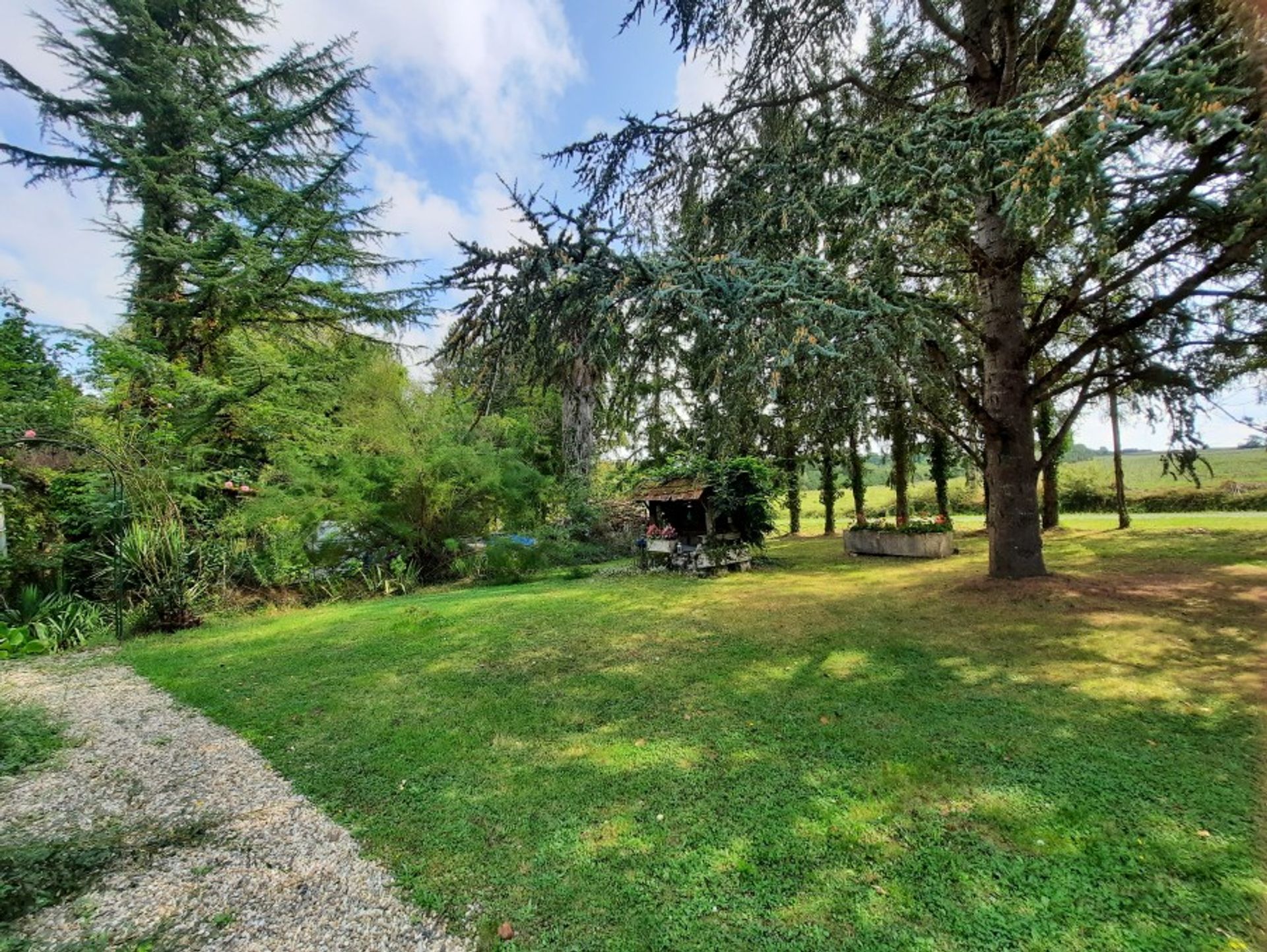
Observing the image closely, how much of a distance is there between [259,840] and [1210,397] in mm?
9789

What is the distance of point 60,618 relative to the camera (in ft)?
24.4

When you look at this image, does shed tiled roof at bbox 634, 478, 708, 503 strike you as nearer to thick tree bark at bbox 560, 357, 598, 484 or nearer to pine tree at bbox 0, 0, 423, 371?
thick tree bark at bbox 560, 357, 598, 484

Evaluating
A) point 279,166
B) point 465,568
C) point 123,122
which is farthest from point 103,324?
point 465,568

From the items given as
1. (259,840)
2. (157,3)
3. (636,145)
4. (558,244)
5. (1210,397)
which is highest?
(157,3)

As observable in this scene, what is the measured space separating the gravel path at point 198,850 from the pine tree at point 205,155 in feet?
35.1

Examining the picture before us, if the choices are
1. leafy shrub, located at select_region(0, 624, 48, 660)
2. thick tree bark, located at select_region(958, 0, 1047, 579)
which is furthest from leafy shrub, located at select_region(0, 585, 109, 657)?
thick tree bark, located at select_region(958, 0, 1047, 579)

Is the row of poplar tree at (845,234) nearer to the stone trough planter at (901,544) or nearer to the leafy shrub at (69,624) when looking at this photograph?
the stone trough planter at (901,544)

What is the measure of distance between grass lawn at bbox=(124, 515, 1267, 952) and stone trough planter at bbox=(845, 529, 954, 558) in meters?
4.49

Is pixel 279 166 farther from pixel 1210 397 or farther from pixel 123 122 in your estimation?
pixel 1210 397

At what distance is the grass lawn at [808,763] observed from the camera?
77.2 inches

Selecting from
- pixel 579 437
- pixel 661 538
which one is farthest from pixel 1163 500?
pixel 579 437

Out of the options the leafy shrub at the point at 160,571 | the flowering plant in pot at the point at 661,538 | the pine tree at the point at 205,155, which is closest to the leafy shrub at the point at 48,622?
the leafy shrub at the point at 160,571

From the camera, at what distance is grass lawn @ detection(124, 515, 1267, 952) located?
1961 millimetres

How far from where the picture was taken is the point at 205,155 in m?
12.2
